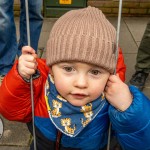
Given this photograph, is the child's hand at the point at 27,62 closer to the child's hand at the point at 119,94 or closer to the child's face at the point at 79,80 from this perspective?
the child's face at the point at 79,80

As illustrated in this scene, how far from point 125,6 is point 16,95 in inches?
158

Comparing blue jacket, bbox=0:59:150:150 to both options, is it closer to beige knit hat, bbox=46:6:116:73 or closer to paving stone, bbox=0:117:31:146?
beige knit hat, bbox=46:6:116:73

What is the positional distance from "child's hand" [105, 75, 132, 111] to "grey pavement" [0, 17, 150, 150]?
110 cm

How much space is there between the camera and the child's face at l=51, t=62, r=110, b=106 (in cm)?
135

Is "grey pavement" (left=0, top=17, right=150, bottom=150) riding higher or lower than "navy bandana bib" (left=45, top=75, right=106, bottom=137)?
lower

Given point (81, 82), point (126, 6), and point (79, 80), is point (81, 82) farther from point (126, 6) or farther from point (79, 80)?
point (126, 6)

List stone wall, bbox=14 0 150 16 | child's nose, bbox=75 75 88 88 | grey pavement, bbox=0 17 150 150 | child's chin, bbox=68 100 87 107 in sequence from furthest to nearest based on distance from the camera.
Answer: stone wall, bbox=14 0 150 16 < grey pavement, bbox=0 17 150 150 < child's chin, bbox=68 100 87 107 < child's nose, bbox=75 75 88 88

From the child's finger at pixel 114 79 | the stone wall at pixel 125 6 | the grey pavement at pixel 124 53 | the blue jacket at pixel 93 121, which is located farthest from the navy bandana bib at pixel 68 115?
the stone wall at pixel 125 6

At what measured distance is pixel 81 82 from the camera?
4.34ft

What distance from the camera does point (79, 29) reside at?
4.51 feet

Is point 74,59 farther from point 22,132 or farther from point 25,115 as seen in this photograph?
point 22,132

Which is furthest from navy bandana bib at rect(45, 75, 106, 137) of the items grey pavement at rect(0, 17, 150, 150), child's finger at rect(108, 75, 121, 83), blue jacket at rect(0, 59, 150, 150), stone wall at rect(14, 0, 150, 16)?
stone wall at rect(14, 0, 150, 16)

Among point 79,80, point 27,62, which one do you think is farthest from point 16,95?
point 79,80

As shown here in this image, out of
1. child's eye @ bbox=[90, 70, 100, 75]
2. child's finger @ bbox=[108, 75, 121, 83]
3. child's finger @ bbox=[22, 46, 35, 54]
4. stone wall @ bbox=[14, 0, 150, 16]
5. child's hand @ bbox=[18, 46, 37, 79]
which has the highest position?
child's finger @ bbox=[22, 46, 35, 54]
